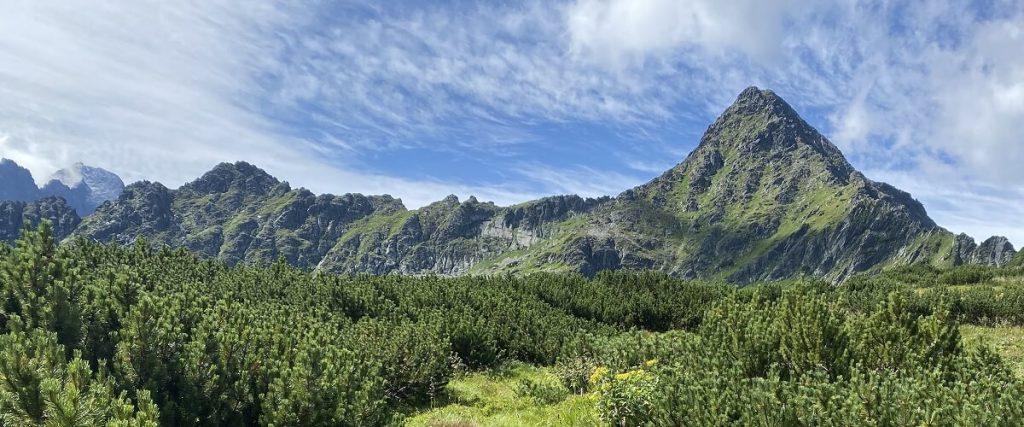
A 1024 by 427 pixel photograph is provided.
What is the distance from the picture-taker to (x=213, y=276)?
34.9 meters

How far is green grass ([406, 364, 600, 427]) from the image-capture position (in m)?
14.5

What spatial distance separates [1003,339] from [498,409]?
71.7ft

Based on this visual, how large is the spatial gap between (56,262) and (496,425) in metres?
12.5

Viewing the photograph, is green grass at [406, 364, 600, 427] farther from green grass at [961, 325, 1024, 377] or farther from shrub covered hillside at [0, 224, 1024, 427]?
green grass at [961, 325, 1024, 377]

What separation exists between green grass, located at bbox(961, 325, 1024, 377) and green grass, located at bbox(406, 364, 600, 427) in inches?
558

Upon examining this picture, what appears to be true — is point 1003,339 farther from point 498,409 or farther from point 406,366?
point 406,366

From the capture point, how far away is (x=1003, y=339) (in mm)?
23016

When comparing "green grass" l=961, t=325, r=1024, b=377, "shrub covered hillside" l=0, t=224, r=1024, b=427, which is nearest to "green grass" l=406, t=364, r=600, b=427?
"shrub covered hillside" l=0, t=224, r=1024, b=427

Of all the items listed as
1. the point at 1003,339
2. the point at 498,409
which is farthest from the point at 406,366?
the point at 1003,339

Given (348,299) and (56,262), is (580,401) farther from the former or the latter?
(348,299)

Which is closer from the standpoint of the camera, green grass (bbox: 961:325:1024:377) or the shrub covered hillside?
the shrub covered hillside

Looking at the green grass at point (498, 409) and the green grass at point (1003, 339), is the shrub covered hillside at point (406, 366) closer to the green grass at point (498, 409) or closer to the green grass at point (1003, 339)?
the green grass at point (498, 409)

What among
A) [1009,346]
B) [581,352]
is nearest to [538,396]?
[581,352]

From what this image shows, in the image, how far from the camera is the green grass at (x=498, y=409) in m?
14.5
